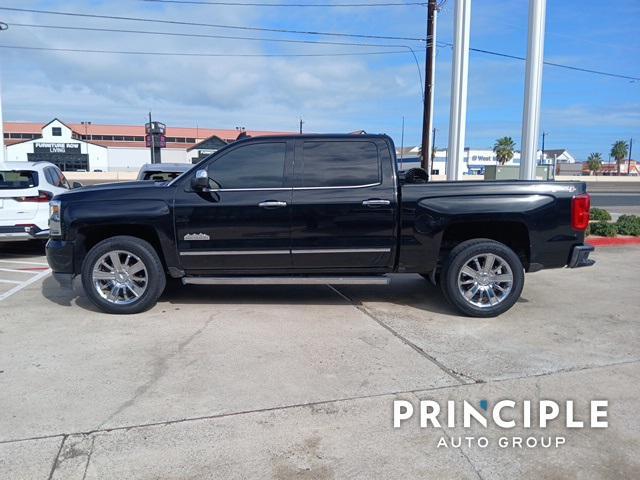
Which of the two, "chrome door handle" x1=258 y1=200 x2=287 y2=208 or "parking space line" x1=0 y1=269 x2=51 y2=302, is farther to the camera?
"parking space line" x1=0 y1=269 x2=51 y2=302

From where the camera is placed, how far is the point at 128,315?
588 centimetres

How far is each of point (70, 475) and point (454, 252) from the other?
13.8ft

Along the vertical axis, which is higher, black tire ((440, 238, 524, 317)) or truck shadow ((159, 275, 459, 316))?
black tire ((440, 238, 524, 317))

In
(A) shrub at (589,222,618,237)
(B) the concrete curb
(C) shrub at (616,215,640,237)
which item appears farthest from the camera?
(C) shrub at (616,215,640,237)

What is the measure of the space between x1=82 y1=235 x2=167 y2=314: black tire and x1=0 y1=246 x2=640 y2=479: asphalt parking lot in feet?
0.50

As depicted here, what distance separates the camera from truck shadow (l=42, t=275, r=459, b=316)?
641cm

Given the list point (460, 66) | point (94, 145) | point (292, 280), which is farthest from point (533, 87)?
point (94, 145)

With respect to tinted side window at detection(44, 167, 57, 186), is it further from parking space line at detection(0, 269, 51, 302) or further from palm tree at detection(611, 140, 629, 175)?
palm tree at detection(611, 140, 629, 175)

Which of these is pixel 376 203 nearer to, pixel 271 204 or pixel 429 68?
pixel 271 204

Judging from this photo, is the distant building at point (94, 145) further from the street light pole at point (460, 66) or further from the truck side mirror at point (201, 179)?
the truck side mirror at point (201, 179)

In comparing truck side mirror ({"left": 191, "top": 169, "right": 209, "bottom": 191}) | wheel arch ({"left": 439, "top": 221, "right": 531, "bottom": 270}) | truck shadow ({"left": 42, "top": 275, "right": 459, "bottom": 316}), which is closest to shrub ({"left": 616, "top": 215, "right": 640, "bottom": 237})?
truck shadow ({"left": 42, "top": 275, "right": 459, "bottom": 316})

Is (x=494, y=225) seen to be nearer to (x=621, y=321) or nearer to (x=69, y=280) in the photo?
(x=621, y=321)

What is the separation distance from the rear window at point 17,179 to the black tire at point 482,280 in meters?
7.41

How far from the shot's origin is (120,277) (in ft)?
19.2
